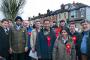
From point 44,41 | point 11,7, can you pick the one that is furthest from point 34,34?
point 11,7

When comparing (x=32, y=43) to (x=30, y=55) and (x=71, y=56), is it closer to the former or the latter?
(x=30, y=55)

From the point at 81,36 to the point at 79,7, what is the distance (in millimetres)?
58229

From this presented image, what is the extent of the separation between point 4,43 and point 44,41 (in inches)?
66.0

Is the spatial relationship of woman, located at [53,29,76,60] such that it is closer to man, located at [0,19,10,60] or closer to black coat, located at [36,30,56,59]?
black coat, located at [36,30,56,59]

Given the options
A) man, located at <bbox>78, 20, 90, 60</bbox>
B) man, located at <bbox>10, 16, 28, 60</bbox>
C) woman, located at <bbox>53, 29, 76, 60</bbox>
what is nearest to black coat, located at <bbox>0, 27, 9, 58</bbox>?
man, located at <bbox>10, 16, 28, 60</bbox>

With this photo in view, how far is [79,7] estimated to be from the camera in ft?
222

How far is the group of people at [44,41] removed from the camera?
941 cm

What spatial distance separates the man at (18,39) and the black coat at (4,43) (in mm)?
175

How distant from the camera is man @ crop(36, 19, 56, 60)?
9.84 meters

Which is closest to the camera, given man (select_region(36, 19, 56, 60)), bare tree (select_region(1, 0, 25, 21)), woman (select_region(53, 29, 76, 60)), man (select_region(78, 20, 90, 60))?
woman (select_region(53, 29, 76, 60))

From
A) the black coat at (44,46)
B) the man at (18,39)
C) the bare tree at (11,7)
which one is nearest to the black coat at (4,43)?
the man at (18,39)

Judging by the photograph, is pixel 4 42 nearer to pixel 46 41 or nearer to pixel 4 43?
pixel 4 43

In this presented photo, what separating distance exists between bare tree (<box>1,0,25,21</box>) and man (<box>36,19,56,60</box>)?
44616 mm

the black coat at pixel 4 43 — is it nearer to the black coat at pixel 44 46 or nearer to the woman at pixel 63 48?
the black coat at pixel 44 46
